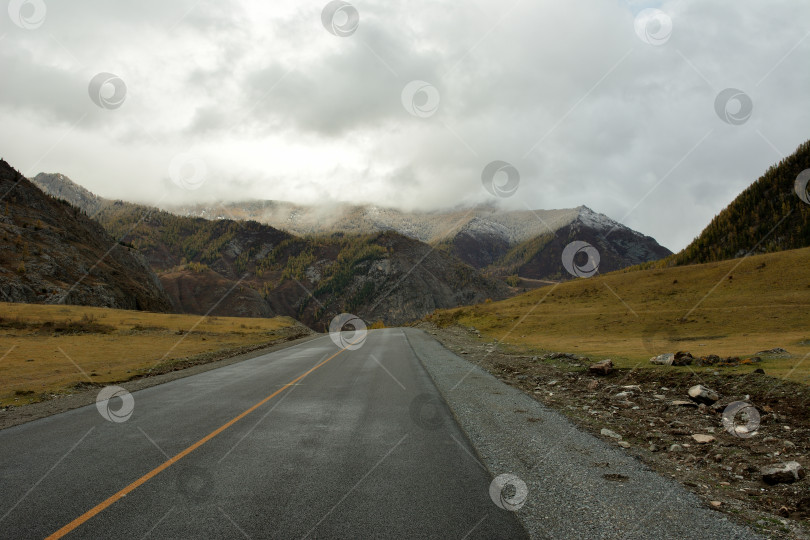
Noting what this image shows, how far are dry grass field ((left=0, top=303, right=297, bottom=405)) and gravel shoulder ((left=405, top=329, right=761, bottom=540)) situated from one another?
13823mm

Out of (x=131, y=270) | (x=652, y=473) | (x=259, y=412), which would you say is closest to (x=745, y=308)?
(x=652, y=473)

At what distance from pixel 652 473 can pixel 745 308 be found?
3928 cm

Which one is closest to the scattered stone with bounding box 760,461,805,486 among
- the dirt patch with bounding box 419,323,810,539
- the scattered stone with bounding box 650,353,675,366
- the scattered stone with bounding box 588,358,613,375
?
the dirt patch with bounding box 419,323,810,539

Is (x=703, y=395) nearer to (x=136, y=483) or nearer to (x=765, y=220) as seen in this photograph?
(x=136, y=483)

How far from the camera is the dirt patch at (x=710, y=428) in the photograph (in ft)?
16.0

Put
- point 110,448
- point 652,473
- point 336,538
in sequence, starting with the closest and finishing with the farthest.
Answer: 1. point 336,538
2. point 652,473
3. point 110,448

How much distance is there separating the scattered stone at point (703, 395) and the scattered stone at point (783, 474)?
4206 mm

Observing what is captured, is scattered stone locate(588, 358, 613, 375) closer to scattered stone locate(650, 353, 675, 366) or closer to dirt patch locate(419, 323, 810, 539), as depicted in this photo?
dirt patch locate(419, 323, 810, 539)

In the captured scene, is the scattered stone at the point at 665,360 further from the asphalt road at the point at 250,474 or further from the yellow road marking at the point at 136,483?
the yellow road marking at the point at 136,483

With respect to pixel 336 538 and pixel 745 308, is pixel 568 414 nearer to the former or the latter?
pixel 336 538

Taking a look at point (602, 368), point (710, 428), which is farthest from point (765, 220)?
point (710, 428)

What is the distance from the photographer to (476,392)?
38.0 feet

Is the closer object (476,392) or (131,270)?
(476,392)

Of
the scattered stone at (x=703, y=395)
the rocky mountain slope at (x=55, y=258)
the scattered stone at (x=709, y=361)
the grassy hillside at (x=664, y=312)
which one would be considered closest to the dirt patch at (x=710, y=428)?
the scattered stone at (x=703, y=395)
